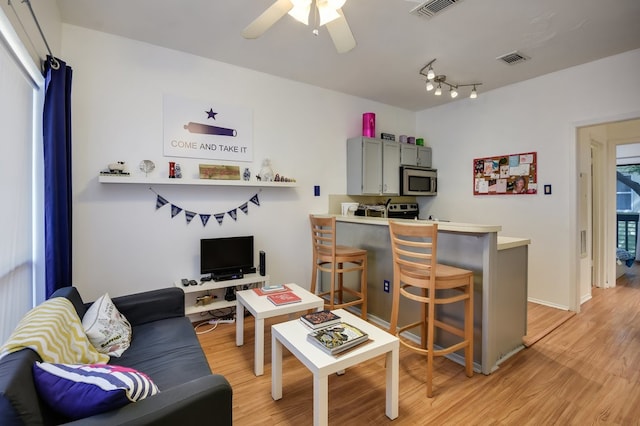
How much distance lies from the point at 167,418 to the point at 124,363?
883 mm

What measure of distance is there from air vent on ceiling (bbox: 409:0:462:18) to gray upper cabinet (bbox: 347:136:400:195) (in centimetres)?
174

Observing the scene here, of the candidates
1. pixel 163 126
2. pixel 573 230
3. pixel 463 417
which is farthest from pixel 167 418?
pixel 573 230

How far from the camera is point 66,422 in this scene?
1.00 m

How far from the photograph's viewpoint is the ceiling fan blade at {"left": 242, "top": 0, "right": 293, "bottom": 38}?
164cm

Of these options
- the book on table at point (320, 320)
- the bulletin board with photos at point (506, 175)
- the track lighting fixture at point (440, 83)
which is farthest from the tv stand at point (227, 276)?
the bulletin board with photos at point (506, 175)

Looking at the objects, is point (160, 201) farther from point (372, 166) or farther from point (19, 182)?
point (372, 166)

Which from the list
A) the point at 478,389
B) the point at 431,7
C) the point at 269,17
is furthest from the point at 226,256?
the point at 431,7

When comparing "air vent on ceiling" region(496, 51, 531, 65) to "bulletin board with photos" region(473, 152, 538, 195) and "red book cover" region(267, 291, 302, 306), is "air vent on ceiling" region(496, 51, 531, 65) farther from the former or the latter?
"red book cover" region(267, 291, 302, 306)

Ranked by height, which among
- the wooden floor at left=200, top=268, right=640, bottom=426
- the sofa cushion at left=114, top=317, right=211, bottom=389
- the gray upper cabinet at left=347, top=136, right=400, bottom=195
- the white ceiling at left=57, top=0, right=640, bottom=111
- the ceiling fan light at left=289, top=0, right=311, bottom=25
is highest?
the white ceiling at left=57, top=0, right=640, bottom=111

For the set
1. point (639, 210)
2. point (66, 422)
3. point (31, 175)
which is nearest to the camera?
point (66, 422)

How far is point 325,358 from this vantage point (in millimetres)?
1592

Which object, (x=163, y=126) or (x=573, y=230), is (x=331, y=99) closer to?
(x=163, y=126)

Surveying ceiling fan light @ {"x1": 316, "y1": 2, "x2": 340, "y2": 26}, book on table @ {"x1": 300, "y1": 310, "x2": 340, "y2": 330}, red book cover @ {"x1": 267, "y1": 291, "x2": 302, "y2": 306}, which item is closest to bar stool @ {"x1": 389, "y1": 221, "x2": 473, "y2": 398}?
book on table @ {"x1": 300, "y1": 310, "x2": 340, "y2": 330}

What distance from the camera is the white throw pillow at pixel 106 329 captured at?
5.61 ft
